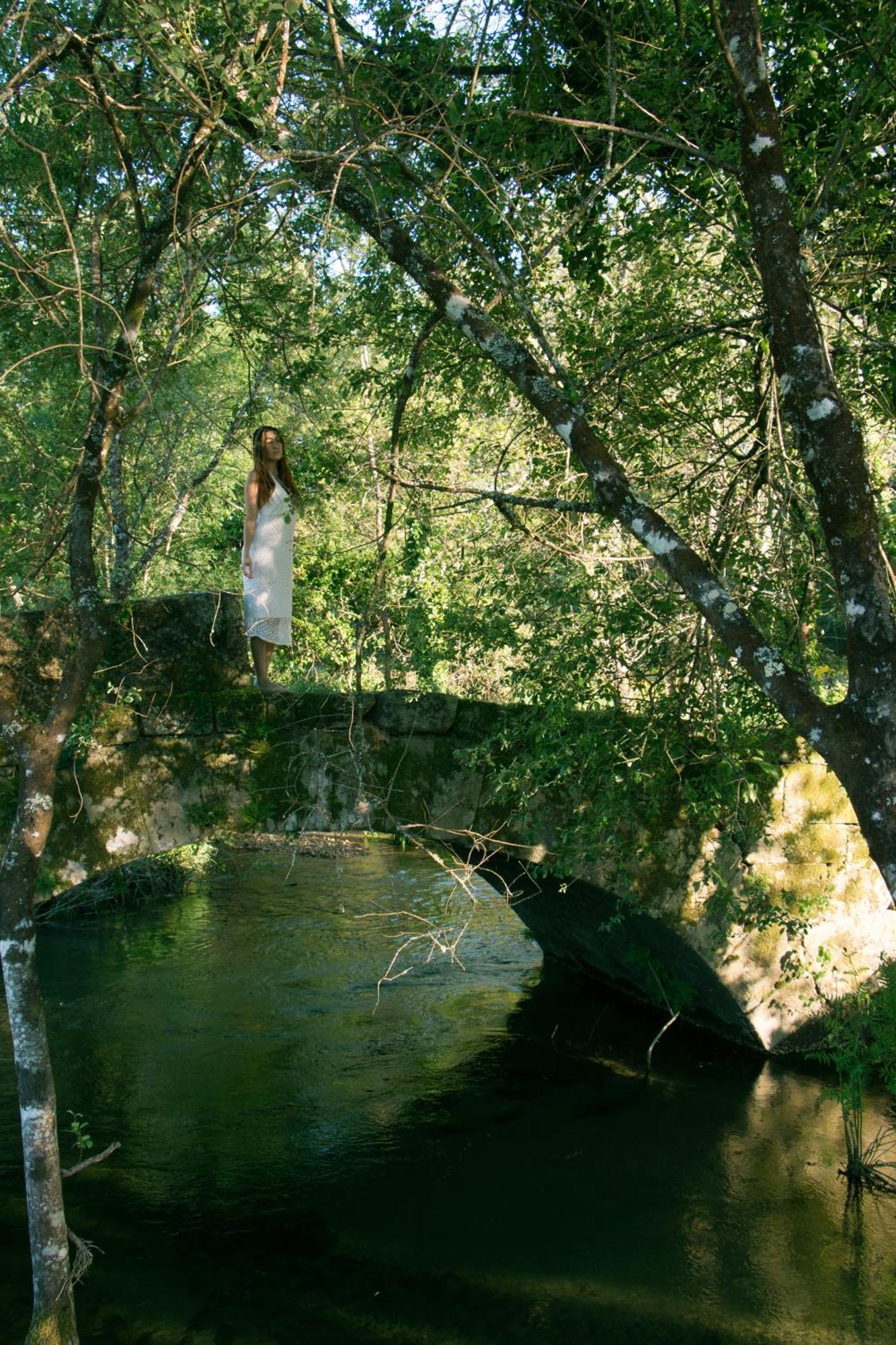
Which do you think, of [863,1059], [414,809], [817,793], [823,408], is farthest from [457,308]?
[863,1059]

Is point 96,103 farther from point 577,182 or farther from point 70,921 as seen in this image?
point 70,921

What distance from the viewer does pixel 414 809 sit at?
6586 millimetres

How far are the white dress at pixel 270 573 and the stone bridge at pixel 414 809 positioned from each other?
0.15 metres

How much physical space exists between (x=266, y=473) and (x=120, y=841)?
2129 mm

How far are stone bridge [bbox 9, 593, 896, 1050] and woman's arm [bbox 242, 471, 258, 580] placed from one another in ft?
1.06

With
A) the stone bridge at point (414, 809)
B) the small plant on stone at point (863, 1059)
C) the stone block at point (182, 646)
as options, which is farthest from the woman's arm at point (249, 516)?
the small plant on stone at point (863, 1059)

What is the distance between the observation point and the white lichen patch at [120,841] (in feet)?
19.7

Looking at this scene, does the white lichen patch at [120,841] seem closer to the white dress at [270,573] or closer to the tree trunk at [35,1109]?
the white dress at [270,573]

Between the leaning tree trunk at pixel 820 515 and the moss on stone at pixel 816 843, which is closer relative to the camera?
the leaning tree trunk at pixel 820 515

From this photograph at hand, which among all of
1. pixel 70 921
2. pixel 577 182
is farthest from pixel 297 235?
pixel 70 921

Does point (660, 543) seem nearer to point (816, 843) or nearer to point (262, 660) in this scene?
point (262, 660)

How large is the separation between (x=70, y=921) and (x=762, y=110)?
9.09 meters

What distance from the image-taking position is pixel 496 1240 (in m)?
5.54

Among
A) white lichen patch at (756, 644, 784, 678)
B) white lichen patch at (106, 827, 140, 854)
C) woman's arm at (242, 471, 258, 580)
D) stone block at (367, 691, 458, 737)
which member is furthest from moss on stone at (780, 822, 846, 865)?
white lichen patch at (756, 644, 784, 678)
